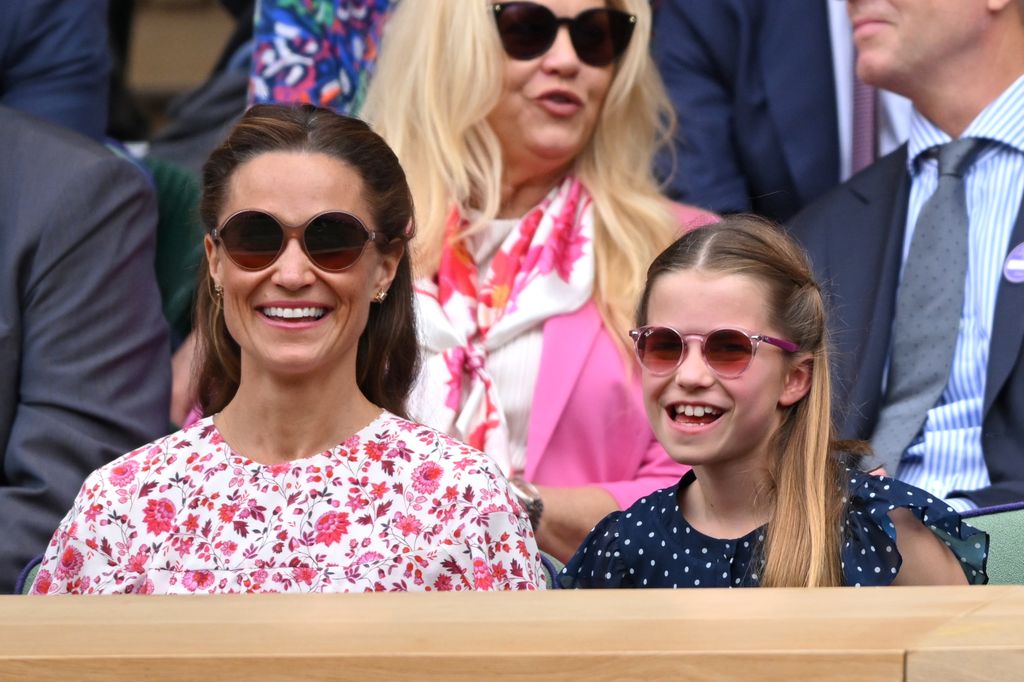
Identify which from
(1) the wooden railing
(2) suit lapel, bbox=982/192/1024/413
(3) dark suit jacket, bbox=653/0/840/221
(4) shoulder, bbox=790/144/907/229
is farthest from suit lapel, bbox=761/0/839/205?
(1) the wooden railing

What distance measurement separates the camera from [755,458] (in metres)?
2.26

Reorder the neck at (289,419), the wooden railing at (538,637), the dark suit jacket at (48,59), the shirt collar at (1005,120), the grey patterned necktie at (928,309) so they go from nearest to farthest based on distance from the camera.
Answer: the wooden railing at (538,637) → the neck at (289,419) → the grey patterned necktie at (928,309) → the shirt collar at (1005,120) → the dark suit jacket at (48,59)

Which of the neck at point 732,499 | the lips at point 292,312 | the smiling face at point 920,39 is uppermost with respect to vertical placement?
the smiling face at point 920,39

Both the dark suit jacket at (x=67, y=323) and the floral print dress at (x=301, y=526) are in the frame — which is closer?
the floral print dress at (x=301, y=526)

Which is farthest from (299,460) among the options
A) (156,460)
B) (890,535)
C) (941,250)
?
(941,250)

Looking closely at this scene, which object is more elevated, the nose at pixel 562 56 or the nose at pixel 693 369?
the nose at pixel 562 56

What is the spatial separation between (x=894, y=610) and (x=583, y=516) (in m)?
1.13

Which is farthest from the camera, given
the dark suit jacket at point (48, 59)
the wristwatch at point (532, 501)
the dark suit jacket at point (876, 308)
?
the dark suit jacket at point (48, 59)

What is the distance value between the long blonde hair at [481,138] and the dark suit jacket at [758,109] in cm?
36

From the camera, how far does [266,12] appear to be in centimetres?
363

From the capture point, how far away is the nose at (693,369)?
7.11 ft

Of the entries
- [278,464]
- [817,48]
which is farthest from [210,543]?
[817,48]

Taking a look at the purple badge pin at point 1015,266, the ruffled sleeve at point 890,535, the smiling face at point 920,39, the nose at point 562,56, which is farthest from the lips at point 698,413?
the smiling face at point 920,39

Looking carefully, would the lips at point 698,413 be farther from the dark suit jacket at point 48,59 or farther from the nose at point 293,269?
the dark suit jacket at point 48,59
